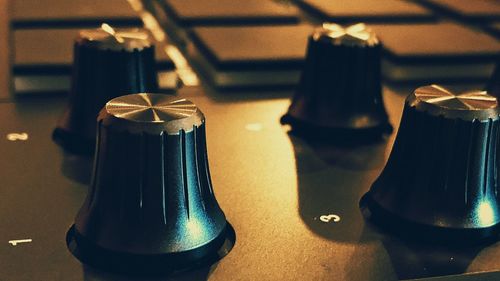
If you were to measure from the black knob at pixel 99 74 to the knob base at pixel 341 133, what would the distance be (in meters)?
0.16

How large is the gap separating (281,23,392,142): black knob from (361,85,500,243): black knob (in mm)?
156

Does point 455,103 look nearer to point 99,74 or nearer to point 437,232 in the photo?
point 437,232

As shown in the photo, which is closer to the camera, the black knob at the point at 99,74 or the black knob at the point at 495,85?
the black knob at the point at 99,74

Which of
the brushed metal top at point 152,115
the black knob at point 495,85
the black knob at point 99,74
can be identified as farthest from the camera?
the black knob at point 495,85

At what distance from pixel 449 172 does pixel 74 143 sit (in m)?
0.33

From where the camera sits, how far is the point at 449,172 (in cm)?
56

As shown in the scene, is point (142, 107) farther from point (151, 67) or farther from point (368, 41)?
point (368, 41)

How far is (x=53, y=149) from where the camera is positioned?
69 cm

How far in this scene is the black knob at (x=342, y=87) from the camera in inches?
28.5

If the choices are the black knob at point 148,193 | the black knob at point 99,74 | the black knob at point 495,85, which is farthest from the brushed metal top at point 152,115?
the black knob at point 495,85

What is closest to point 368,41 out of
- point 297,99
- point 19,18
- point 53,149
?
point 297,99

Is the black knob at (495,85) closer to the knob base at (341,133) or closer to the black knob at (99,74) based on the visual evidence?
the knob base at (341,133)

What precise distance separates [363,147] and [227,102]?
17cm

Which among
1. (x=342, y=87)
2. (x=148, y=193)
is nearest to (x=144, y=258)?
(x=148, y=193)
